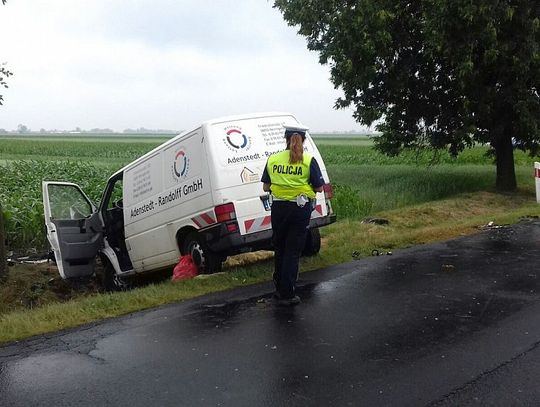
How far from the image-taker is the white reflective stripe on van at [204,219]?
7.94 meters

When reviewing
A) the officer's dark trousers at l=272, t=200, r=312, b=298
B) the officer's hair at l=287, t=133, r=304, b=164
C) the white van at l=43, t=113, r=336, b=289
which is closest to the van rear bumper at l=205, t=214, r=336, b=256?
the white van at l=43, t=113, r=336, b=289

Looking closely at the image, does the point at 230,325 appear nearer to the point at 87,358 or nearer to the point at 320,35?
the point at 87,358

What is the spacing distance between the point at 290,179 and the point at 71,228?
16.8 ft

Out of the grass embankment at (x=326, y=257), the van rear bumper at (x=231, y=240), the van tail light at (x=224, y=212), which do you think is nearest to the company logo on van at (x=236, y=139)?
the van tail light at (x=224, y=212)

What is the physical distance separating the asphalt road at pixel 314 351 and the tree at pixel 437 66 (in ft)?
32.0

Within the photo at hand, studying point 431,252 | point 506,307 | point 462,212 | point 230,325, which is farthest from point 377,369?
point 462,212

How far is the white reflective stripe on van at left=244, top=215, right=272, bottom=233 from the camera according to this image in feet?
26.1

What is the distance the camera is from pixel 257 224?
26.4ft

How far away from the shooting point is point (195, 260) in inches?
334

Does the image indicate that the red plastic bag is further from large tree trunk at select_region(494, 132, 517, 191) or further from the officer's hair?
large tree trunk at select_region(494, 132, 517, 191)

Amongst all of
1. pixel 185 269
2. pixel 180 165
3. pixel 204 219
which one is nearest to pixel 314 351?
pixel 204 219

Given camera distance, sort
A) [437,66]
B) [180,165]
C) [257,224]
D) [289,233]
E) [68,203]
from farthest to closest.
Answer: [437,66]
[68,203]
[180,165]
[257,224]
[289,233]

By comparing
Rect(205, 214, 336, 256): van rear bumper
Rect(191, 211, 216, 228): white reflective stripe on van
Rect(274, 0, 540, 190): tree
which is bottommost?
Rect(205, 214, 336, 256): van rear bumper

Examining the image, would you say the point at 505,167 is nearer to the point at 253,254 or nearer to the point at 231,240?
the point at 253,254
